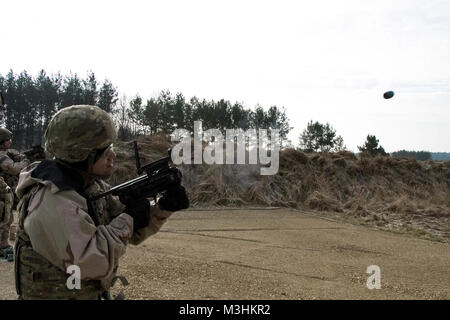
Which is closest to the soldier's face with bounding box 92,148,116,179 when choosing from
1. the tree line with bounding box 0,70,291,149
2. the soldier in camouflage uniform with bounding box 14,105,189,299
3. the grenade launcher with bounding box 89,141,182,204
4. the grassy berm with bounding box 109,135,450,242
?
the soldier in camouflage uniform with bounding box 14,105,189,299

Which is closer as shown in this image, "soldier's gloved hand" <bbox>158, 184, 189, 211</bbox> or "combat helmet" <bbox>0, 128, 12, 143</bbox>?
"soldier's gloved hand" <bbox>158, 184, 189, 211</bbox>

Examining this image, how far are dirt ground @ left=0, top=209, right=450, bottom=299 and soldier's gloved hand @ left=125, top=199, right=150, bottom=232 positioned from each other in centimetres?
224

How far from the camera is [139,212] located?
2.06 metres

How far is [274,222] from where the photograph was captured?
9680 mm

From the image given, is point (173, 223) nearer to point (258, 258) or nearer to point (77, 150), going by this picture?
point (258, 258)

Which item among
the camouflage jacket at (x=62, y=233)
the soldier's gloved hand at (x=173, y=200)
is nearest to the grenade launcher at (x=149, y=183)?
the soldier's gloved hand at (x=173, y=200)

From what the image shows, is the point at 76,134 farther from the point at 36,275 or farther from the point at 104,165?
the point at 36,275

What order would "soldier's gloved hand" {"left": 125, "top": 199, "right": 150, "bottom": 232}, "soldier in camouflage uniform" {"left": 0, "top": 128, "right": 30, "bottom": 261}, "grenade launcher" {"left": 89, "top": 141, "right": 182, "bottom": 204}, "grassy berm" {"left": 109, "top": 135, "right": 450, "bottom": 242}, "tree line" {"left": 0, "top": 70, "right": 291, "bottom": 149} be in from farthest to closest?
"tree line" {"left": 0, "top": 70, "right": 291, "bottom": 149}, "grassy berm" {"left": 109, "top": 135, "right": 450, "bottom": 242}, "soldier in camouflage uniform" {"left": 0, "top": 128, "right": 30, "bottom": 261}, "grenade launcher" {"left": 89, "top": 141, "right": 182, "bottom": 204}, "soldier's gloved hand" {"left": 125, "top": 199, "right": 150, "bottom": 232}

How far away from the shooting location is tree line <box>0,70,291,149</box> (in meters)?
30.1

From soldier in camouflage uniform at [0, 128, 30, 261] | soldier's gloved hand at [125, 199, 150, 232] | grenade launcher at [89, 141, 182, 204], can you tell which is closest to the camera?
soldier's gloved hand at [125, 199, 150, 232]

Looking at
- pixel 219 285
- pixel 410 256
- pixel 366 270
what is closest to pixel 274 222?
pixel 410 256

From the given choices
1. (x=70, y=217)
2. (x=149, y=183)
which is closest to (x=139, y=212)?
(x=149, y=183)

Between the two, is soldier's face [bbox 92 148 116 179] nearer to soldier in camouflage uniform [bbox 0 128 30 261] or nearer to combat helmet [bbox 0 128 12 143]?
soldier in camouflage uniform [bbox 0 128 30 261]

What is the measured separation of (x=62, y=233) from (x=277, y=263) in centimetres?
443
